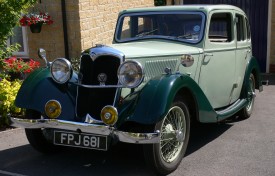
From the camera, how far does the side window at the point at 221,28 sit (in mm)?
5230

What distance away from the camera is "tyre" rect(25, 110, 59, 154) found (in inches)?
168

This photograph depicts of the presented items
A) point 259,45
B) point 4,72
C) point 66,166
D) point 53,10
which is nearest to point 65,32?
point 53,10

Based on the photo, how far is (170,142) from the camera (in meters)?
4.06

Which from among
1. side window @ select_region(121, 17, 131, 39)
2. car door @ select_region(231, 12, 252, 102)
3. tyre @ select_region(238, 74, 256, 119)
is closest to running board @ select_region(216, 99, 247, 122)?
car door @ select_region(231, 12, 252, 102)

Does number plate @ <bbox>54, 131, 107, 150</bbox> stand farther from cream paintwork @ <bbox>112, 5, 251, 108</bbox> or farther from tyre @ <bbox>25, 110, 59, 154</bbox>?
cream paintwork @ <bbox>112, 5, 251, 108</bbox>

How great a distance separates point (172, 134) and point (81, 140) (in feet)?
2.94

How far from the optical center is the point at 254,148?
4.64 m

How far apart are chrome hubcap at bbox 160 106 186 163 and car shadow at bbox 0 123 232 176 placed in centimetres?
26

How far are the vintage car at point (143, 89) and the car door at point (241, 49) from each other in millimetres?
298

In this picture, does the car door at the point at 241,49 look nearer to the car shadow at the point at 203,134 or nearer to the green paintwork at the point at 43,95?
the car shadow at the point at 203,134

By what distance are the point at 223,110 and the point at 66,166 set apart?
2.06m

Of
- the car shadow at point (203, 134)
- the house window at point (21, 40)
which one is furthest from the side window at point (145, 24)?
the house window at point (21, 40)

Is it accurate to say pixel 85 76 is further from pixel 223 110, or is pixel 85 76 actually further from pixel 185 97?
pixel 223 110

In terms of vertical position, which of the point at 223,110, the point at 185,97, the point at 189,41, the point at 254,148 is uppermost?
the point at 189,41
